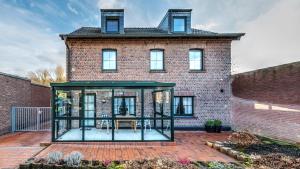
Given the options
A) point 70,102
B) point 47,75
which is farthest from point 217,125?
point 47,75

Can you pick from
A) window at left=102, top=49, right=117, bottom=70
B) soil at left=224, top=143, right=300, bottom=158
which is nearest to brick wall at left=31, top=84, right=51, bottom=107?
window at left=102, top=49, right=117, bottom=70

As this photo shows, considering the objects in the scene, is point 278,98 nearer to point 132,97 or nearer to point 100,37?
point 132,97

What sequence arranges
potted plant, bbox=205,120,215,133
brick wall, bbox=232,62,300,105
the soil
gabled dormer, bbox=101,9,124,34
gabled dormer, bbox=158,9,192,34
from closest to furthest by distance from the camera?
the soil < brick wall, bbox=232,62,300,105 < potted plant, bbox=205,120,215,133 < gabled dormer, bbox=101,9,124,34 < gabled dormer, bbox=158,9,192,34

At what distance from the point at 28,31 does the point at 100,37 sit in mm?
6644

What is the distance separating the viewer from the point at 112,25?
13.7m

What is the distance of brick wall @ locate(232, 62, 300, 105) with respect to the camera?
9.80 metres

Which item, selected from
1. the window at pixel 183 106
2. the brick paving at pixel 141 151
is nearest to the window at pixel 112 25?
the window at pixel 183 106

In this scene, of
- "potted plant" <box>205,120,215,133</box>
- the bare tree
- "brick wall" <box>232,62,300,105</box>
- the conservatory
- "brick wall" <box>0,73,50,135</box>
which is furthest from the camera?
the bare tree

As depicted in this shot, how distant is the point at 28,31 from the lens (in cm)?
1562

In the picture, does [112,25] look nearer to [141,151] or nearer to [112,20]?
[112,20]

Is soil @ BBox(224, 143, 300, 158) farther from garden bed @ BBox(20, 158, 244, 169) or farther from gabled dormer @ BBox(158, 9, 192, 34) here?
gabled dormer @ BBox(158, 9, 192, 34)

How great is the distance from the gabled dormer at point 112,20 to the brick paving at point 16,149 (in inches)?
292

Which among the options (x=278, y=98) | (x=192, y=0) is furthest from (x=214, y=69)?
(x=192, y=0)

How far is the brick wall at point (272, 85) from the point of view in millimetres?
9805
